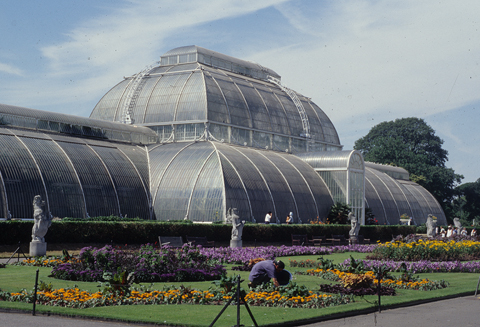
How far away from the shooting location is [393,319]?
51.2ft

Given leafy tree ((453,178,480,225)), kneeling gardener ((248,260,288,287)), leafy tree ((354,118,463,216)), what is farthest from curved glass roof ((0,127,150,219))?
leafy tree ((453,178,480,225))

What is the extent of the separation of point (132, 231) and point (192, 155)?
16.9 meters

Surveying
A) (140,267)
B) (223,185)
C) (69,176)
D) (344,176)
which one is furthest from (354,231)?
(140,267)

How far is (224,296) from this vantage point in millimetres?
17469

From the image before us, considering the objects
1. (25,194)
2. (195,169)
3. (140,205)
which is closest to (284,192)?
(195,169)

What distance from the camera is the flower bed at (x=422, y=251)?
31.6 meters

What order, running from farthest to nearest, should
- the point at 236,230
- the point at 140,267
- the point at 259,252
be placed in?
1. the point at 236,230
2. the point at 259,252
3. the point at 140,267

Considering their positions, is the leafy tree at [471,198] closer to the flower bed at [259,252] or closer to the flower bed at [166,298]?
the flower bed at [259,252]

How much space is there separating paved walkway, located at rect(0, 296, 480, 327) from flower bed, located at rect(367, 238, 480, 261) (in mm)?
13720

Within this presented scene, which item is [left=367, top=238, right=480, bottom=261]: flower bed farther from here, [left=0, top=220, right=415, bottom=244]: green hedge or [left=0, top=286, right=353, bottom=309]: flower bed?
[left=0, top=286, right=353, bottom=309]: flower bed

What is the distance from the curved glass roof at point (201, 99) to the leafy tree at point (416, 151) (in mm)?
37435

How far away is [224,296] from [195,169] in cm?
3504

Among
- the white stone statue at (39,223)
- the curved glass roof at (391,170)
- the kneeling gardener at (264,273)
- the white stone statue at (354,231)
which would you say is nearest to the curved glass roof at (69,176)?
the white stone statue at (39,223)

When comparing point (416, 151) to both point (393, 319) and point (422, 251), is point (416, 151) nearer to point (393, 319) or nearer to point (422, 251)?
point (422, 251)
